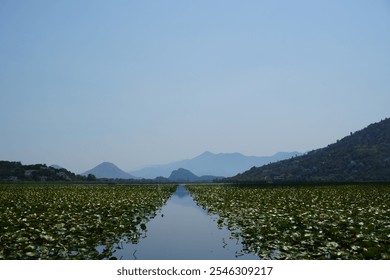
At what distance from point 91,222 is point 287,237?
974cm

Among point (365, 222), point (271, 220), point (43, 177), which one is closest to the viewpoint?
point (365, 222)

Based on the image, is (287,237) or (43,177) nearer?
(287,237)

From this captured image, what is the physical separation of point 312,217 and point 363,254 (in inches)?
327

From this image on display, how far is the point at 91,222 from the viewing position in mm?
19062

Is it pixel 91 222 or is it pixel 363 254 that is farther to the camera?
pixel 91 222

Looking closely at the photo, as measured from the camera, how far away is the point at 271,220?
19016mm
